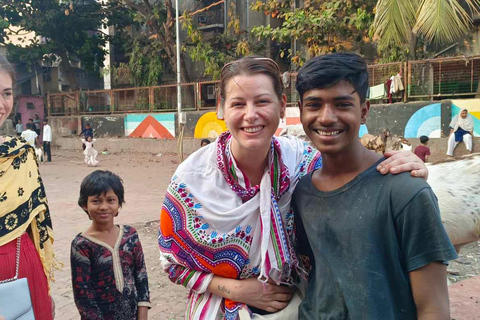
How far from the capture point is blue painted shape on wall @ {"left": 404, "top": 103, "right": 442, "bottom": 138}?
463 inches

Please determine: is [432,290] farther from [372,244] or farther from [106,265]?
[106,265]

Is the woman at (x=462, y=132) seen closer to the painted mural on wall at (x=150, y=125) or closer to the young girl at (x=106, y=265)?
the young girl at (x=106, y=265)

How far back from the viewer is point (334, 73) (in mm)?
1448

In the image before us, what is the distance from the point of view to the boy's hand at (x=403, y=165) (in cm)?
133

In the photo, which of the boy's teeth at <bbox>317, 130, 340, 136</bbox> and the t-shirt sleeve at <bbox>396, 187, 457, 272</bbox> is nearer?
the t-shirt sleeve at <bbox>396, 187, 457, 272</bbox>

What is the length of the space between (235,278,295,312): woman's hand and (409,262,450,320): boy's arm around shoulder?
595mm

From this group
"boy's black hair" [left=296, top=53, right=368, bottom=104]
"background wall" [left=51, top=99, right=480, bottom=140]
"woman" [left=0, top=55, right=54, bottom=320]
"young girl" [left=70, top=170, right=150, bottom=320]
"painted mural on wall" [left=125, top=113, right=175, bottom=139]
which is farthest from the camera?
"painted mural on wall" [left=125, top=113, right=175, bottom=139]

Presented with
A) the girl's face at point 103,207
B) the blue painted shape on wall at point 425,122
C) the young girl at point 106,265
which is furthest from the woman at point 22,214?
the blue painted shape on wall at point 425,122

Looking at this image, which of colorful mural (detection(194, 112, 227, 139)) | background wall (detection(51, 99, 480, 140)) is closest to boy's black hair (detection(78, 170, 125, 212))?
background wall (detection(51, 99, 480, 140))

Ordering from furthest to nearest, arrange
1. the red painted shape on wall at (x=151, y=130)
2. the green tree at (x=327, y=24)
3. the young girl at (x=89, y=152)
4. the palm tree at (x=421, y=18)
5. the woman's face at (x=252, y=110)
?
the red painted shape on wall at (x=151, y=130) → the young girl at (x=89, y=152) → the green tree at (x=327, y=24) → the palm tree at (x=421, y=18) → the woman's face at (x=252, y=110)

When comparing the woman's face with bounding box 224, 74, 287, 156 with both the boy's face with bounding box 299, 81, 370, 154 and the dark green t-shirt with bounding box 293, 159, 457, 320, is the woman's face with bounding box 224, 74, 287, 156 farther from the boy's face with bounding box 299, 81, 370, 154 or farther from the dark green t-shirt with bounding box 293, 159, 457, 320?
the dark green t-shirt with bounding box 293, 159, 457, 320

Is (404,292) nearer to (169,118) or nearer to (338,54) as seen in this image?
(338,54)

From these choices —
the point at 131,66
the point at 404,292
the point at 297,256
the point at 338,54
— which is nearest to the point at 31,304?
the point at 297,256

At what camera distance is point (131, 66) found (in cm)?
1927
